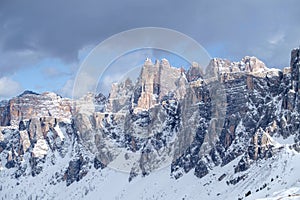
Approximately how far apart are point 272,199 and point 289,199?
48.4 ft

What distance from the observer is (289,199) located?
604 feet

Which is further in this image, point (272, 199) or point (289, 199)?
point (272, 199)

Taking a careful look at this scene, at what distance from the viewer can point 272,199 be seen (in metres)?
199
